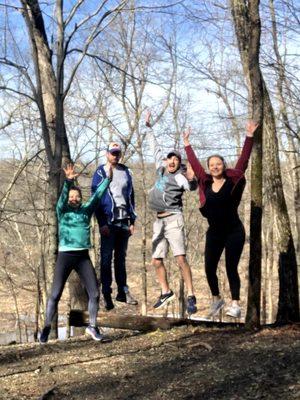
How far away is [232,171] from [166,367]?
7.63 ft

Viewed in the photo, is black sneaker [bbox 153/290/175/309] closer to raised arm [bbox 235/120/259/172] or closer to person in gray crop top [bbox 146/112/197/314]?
person in gray crop top [bbox 146/112/197/314]

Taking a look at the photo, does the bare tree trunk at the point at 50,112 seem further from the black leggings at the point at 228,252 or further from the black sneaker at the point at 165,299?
the black leggings at the point at 228,252

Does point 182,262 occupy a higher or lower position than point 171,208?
lower

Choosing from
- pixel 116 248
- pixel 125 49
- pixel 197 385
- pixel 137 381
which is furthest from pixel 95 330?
pixel 125 49

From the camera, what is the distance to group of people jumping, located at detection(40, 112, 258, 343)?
19.3 feet

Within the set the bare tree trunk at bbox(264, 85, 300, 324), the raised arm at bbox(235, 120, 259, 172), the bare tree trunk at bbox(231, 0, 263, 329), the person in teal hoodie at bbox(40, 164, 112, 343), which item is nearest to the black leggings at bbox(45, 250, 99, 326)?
the person in teal hoodie at bbox(40, 164, 112, 343)

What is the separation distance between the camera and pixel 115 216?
22.0 feet

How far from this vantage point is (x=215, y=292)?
6230mm

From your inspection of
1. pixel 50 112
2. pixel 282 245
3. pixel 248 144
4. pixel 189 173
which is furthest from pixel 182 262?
pixel 50 112

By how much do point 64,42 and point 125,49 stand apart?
44.4 feet

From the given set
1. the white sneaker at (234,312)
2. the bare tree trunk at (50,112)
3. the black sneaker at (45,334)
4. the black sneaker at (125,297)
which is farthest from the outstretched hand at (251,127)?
the bare tree trunk at (50,112)

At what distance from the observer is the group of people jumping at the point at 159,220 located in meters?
5.88

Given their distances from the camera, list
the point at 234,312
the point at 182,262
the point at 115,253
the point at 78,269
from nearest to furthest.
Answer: the point at 234,312 < the point at 78,269 < the point at 182,262 < the point at 115,253

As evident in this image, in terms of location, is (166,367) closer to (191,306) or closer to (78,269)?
(191,306)
